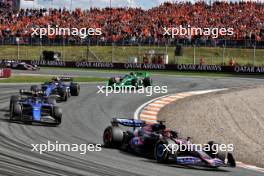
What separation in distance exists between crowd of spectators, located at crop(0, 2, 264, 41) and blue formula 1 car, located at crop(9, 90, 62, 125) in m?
31.6

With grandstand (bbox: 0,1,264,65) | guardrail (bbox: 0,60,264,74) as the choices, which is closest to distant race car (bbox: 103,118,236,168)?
guardrail (bbox: 0,60,264,74)

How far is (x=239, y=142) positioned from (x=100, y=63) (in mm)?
33471

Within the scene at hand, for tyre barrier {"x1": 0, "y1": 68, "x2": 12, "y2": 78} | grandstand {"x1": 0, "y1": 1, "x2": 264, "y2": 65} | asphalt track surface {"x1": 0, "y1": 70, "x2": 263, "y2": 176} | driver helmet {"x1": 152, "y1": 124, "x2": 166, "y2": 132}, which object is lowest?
asphalt track surface {"x1": 0, "y1": 70, "x2": 263, "y2": 176}

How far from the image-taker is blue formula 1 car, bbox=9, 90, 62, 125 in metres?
16.6

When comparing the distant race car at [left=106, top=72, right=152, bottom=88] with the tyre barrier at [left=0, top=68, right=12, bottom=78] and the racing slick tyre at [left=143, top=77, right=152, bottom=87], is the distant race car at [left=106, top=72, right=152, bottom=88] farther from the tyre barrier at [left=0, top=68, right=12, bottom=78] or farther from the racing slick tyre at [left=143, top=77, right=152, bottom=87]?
the tyre barrier at [left=0, top=68, right=12, bottom=78]

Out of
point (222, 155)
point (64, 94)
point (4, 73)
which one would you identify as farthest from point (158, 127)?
point (4, 73)

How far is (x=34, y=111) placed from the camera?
16.7m

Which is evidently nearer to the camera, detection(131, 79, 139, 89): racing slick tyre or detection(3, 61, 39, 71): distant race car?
detection(131, 79, 139, 89): racing slick tyre

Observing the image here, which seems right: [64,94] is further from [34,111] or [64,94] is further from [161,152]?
[161,152]

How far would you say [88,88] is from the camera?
29750 mm

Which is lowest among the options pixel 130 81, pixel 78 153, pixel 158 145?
pixel 78 153

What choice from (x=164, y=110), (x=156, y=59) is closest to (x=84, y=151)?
(x=164, y=110)

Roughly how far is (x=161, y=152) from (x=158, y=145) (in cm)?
20

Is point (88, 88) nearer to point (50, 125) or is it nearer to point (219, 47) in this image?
point (50, 125)
